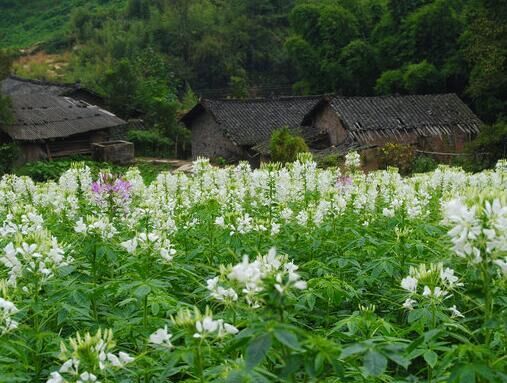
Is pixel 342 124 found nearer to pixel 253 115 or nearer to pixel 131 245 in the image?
pixel 253 115

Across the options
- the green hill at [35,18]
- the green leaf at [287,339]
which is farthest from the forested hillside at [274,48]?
the green leaf at [287,339]

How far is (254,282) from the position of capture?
2520 millimetres

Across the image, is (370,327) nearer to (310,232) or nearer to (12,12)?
(310,232)

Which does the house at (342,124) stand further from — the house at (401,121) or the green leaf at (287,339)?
the green leaf at (287,339)

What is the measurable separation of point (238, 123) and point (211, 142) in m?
2.11

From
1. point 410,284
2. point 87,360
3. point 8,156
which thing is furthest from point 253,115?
point 87,360

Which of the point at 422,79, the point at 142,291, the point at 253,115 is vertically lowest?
the point at 253,115

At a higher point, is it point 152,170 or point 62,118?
point 62,118

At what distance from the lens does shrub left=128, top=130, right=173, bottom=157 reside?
37.8m

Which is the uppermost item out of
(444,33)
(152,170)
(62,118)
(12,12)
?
(12,12)

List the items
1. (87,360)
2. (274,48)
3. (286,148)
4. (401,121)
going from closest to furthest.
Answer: (87,360)
(286,148)
(401,121)
(274,48)

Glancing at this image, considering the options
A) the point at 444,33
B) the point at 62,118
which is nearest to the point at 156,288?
the point at 62,118

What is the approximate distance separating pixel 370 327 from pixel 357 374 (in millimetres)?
612

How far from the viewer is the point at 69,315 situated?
13.7ft
